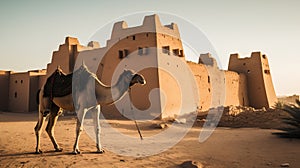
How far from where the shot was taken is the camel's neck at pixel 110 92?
5426mm

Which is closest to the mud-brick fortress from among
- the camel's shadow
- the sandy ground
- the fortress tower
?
the fortress tower

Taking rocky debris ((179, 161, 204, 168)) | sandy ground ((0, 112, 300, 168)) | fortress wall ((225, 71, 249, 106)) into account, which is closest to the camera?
rocky debris ((179, 161, 204, 168))

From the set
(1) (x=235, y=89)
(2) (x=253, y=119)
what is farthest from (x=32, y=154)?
(1) (x=235, y=89)

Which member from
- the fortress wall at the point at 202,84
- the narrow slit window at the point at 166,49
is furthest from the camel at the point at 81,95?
the fortress wall at the point at 202,84

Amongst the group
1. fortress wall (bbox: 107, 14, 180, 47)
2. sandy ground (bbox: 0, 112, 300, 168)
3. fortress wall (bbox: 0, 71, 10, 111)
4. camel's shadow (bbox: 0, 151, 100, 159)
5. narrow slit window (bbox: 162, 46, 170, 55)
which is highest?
fortress wall (bbox: 107, 14, 180, 47)

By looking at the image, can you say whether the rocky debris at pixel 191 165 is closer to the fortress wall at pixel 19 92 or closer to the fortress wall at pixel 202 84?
the fortress wall at pixel 202 84

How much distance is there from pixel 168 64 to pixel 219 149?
429 inches

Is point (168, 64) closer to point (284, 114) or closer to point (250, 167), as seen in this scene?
point (284, 114)

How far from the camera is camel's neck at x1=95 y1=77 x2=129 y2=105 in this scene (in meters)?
5.43

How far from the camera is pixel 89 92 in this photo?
533 cm

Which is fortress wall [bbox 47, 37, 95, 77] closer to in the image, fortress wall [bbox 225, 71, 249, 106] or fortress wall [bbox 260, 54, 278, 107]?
fortress wall [bbox 225, 71, 249, 106]

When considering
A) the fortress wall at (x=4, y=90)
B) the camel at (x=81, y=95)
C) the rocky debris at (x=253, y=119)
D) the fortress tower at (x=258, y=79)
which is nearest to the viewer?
the camel at (x=81, y=95)

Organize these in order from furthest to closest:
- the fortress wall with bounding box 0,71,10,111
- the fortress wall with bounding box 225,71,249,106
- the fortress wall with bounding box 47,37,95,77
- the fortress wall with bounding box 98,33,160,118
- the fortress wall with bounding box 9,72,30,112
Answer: the fortress wall with bounding box 225,71,249,106 < the fortress wall with bounding box 0,71,10,111 < the fortress wall with bounding box 9,72,30,112 < the fortress wall with bounding box 47,37,95,77 < the fortress wall with bounding box 98,33,160,118

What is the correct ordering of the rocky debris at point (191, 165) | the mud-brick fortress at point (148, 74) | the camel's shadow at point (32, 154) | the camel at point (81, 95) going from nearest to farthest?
the rocky debris at point (191, 165) < the camel's shadow at point (32, 154) < the camel at point (81, 95) < the mud-brick fortress at point (148, 74)
